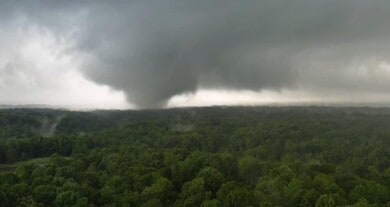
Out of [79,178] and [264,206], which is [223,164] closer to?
[79,178]

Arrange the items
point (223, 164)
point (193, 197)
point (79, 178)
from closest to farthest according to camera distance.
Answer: point (193, 197) < point (79, 178) < point (223, 164)

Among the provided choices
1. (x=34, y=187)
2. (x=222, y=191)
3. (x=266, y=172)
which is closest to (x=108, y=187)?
(x=34, y=187)

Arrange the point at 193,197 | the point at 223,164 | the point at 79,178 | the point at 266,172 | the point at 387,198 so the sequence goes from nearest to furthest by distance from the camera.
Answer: the point at 193,197 → the point at 387,198 → the point at 79,178 → the point at 266,172 → the point at 223,164

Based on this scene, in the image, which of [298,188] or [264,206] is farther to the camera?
[298,188]

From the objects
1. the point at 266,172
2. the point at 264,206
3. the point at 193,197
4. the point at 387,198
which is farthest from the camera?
the point at 266,172

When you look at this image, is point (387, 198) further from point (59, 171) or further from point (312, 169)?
point (59, 171)

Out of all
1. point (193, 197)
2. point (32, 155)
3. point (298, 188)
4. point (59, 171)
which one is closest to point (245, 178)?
point (298, 188)

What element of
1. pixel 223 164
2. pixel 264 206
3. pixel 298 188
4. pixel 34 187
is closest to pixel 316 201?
pixel 298 188

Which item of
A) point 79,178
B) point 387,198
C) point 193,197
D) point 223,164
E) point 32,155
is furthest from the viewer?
point 32,155

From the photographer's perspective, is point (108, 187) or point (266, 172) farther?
point (266, 172)
